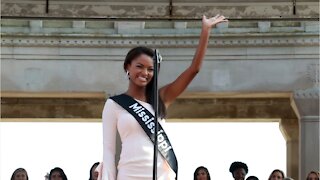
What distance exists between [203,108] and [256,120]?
125 cm

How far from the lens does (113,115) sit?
630 centimetres

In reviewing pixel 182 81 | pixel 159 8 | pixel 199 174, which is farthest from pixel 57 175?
pixel 182 81

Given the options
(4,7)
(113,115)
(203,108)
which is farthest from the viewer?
(203,108)

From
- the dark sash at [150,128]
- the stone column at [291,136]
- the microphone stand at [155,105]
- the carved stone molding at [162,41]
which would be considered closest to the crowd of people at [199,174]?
the carved stone molding at [162,41]

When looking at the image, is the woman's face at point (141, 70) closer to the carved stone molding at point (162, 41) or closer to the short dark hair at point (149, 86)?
the short dark hair at point (149, 86)

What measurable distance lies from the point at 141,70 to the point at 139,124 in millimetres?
343

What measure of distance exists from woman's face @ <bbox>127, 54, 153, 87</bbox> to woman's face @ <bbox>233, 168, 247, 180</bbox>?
7.60m

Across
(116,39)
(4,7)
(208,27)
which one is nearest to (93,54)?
(116,39)

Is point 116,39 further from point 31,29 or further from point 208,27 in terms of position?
point 208,27

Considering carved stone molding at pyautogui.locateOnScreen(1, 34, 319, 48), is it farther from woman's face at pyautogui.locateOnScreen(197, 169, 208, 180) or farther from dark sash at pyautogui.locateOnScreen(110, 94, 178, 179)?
dark sash at pyautogui.locateOnScreen(110, 94, 178, 179)

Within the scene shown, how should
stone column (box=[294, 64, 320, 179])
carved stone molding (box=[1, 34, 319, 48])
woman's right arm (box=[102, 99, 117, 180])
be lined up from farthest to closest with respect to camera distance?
A: carved stone molding (box=[1, 34, 319, 48])
stone column (box=[294, 64, 320, 179])
woman's right arm (box=[102, 99, 117, 180])

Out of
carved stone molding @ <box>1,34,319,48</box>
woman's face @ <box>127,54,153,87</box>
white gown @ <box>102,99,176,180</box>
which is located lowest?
white gown @ <box>102,99,176,180</box>

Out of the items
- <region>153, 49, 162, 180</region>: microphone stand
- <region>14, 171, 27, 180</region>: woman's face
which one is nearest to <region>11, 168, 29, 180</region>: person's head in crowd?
<region>14, 171, 27, 180</region>: woman's face

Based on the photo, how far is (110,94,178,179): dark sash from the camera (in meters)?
6.17
